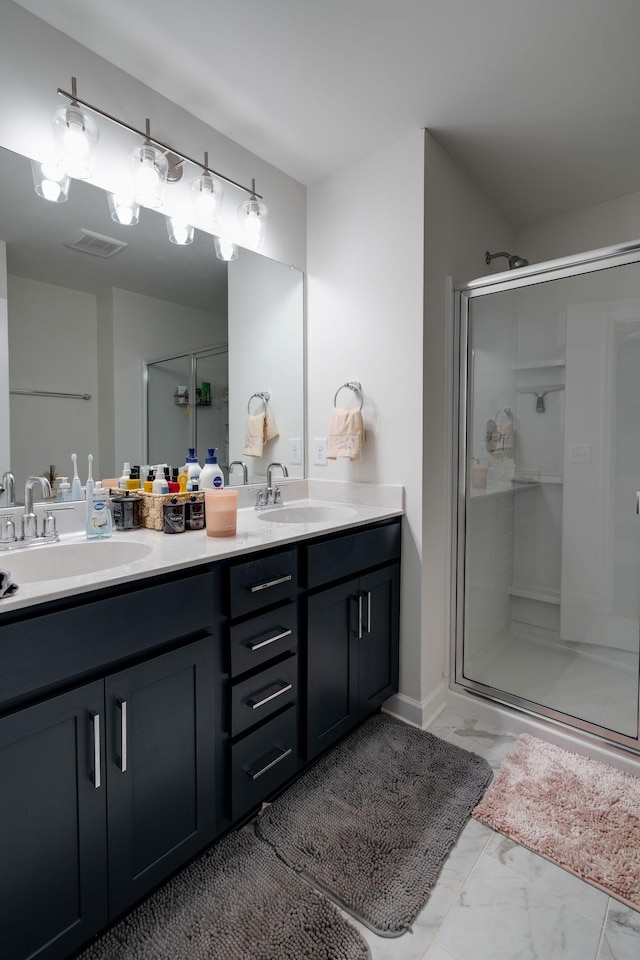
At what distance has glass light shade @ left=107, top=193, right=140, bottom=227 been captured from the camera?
1.61 meters

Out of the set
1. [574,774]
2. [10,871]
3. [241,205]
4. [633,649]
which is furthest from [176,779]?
[241,205]

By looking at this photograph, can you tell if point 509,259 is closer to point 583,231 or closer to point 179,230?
point 583,231

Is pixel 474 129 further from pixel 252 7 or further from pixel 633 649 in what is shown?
pixel 633 649

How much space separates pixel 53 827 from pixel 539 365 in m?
2.24

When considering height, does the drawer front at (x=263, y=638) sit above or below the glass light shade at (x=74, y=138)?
below

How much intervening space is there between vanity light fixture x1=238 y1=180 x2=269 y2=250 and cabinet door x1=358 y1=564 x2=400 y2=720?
4.76ft

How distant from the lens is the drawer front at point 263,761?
4.42 ft

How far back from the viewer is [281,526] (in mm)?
1709

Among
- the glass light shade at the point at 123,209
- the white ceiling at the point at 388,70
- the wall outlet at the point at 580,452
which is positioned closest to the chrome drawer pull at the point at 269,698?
the wall outlet at the point at 580,452

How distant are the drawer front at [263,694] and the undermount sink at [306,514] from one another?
659mm

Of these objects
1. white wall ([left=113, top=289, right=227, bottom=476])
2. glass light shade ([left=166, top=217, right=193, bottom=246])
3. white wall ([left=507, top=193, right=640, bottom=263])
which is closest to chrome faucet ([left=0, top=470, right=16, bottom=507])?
white wall ([left=113, top=289, right=227, bottom=476])

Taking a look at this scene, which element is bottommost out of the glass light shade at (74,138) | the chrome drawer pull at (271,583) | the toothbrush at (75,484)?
the chrome drawer pull at (271,583)

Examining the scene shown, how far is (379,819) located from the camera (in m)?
1.49

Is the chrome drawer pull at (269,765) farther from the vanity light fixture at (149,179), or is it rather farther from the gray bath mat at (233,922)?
the vanity light fixture at (149,179)
